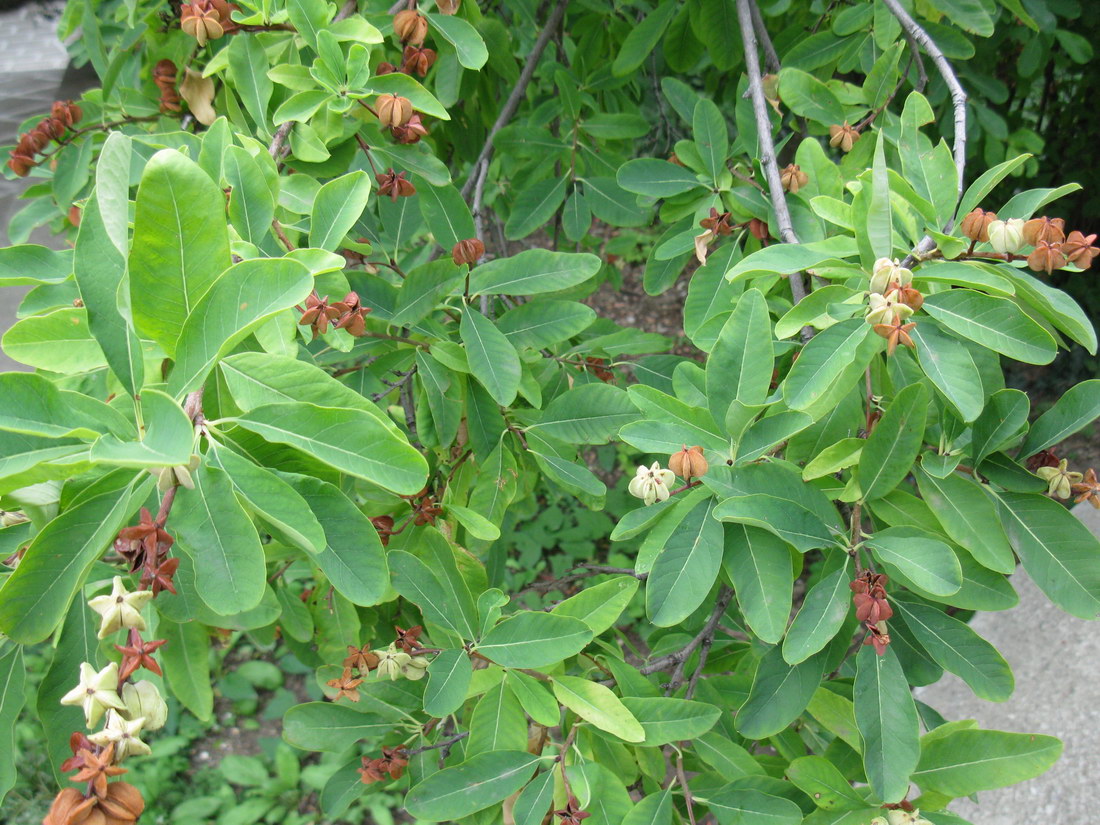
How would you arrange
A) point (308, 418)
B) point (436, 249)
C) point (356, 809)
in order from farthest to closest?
1. point (356, 809)
2. point (436, 249)
3. point (308, 418)

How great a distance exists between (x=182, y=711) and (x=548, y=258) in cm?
291

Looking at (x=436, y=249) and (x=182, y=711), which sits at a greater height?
(x=436, y=249)

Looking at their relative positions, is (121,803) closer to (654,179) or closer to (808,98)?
(654,179)

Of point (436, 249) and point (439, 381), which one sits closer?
point (439, 381)

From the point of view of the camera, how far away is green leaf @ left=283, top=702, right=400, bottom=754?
132 centimetres

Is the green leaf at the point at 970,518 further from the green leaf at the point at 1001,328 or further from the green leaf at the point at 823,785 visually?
the green leaf at the point at 823,785

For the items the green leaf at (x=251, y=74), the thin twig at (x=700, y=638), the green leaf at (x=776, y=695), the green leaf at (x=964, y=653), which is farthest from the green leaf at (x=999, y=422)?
the green leaf at (x=251, y=74)

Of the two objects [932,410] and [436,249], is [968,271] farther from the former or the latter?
[436,249]

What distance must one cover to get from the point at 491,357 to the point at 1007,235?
728 millimetres

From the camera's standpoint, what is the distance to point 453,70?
1681 mm

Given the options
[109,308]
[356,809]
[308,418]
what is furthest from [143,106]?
[356,809]

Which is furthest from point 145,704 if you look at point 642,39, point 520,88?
point 642,39

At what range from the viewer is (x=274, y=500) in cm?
80

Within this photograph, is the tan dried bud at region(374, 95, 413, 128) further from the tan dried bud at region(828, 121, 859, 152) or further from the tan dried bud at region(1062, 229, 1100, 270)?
the tan dried bud at region(1062, 229, 1100, 270)
